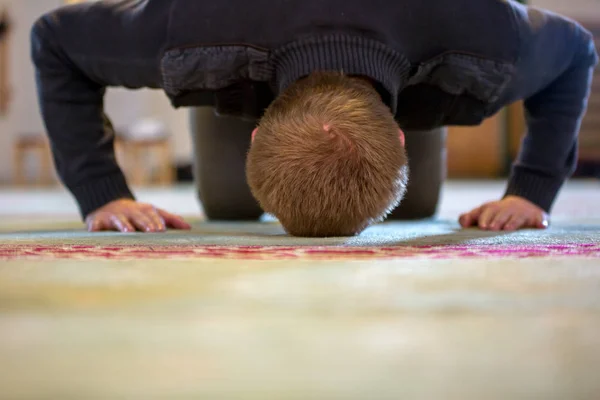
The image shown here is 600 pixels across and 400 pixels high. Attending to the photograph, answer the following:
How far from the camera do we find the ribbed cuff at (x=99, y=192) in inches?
44.6

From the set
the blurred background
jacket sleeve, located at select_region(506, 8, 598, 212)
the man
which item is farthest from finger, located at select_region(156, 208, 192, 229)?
the blurred background

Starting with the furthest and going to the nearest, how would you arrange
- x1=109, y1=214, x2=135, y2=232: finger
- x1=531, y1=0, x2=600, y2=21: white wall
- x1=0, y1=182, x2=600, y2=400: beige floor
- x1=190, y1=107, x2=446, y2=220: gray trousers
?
x1=531, y1=0, x2=600, y2=21: white wall < x1=190, y1=107, x2=446, y2=220: gray trousers < x1=109, y1=214, x2=135, y2=232: finger < x1=0, y1=182, x2=600, y2=400: beige floor

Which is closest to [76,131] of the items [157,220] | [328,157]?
[157,220]

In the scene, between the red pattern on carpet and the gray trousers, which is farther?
the gray trousers

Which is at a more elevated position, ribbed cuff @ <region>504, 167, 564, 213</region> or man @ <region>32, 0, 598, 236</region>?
man @ <region>32, 0, 598, 236</region>

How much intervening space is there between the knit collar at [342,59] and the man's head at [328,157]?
2 centimetres

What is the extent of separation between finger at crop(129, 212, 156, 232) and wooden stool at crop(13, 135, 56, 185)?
4703 millimetres

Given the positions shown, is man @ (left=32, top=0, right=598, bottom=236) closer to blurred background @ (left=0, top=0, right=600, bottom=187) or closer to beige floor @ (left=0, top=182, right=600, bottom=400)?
beige floor @ (left=0, top=182, right=600, bottom=400)

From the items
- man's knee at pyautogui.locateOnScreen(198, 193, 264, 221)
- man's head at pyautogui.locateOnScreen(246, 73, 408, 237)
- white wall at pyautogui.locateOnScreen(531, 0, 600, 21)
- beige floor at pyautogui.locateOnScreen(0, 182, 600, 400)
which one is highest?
white wall at pyautogui.locateOnScreen(531, 0, 600, 21)

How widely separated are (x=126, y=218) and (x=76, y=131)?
185mm

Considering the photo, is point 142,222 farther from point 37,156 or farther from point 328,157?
point 37,156

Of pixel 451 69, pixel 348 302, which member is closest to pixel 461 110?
pixel 451 69

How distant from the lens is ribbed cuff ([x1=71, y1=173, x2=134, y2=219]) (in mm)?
1133

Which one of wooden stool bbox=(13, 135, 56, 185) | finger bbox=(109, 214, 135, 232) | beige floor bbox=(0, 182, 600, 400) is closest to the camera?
beige floor bbox=(0, 182, 600, 400)
